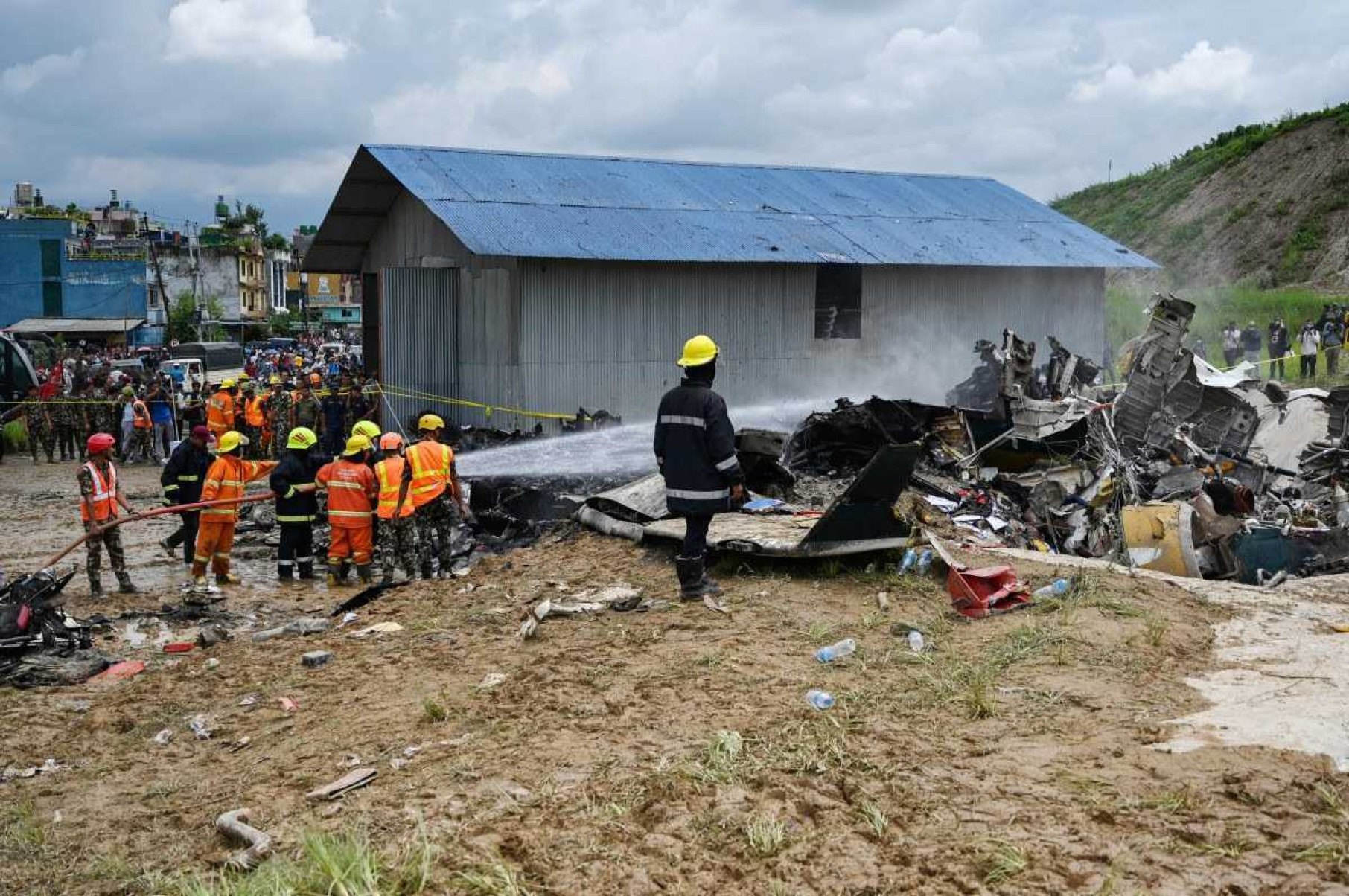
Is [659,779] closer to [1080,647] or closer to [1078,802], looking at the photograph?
[1078,802]

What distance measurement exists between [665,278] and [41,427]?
11.7 metres

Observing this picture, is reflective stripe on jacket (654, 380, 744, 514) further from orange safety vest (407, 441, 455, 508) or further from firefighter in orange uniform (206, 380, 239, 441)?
firefighter in orange uniform (206, 380, 239, 441)

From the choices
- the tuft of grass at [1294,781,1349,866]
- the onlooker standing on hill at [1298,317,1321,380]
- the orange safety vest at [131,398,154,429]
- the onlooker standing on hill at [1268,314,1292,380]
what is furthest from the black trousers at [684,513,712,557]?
the onlooker standing on hill at [1268,314,1292,380]

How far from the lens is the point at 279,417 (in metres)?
20.1

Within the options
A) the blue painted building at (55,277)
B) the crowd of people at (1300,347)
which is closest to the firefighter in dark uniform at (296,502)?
the crowd of people at (1300,347)

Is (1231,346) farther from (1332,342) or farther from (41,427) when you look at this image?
(41,427)

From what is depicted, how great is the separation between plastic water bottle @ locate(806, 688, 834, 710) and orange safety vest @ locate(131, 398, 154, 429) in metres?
17.7

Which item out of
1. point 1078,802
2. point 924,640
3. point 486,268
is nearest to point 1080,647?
point 924,640

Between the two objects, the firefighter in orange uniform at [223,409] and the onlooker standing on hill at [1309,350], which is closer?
the firefighter in orange uniform at [223,409]

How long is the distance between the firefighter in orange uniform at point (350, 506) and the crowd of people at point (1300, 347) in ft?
73.6

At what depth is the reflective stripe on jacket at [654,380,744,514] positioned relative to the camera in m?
7.68

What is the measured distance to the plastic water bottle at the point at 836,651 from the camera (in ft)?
21.7

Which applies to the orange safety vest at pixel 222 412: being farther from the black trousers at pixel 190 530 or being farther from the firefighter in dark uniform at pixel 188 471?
the firefighter in dark uniform at pixel 188 471

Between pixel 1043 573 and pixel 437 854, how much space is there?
539 centimetres
